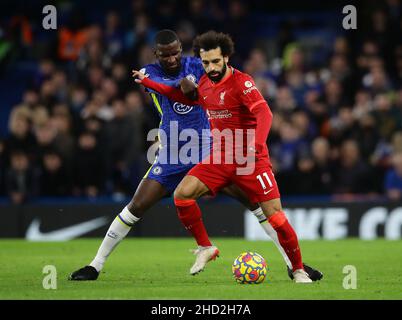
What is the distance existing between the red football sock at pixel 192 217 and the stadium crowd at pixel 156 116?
20.5 ft

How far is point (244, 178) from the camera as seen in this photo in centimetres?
933

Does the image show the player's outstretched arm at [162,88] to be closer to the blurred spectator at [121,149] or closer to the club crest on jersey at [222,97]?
the club crest on jersey at [222,97]

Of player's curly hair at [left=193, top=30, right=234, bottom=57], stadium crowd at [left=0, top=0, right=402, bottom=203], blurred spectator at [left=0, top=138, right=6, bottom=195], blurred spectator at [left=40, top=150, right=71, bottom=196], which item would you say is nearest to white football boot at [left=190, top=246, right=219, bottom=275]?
player's curly hair at [left=193, top=30, right=234, bottom=57]

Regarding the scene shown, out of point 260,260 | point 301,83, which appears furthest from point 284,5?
point 260,260

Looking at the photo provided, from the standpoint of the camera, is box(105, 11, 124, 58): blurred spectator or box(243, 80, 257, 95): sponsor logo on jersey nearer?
box(243, 80, 257, 95): sponsor logo on jersey

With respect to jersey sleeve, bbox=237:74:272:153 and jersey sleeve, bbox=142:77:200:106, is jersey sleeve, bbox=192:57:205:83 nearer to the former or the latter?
jersey sleeve, bbox=142:77:200:106

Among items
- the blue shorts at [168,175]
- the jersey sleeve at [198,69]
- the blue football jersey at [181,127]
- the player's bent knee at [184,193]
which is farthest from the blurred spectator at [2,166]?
the player's bent knee at [184,193]

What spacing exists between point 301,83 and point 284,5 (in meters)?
3.79

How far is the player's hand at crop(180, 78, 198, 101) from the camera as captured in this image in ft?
31.8

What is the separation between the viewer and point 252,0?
2078 centimetres

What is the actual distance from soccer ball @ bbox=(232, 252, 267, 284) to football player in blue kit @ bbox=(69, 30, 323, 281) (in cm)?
52

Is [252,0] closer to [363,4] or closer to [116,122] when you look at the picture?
[363,4]

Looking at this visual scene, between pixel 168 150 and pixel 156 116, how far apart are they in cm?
580

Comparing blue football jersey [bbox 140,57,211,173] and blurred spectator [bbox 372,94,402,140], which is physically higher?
blue football jersey [bbox 140,57,211,173]
